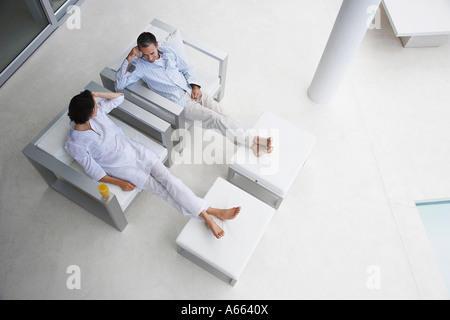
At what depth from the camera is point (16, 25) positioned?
3.80 metres

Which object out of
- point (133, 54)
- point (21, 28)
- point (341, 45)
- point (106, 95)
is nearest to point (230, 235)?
point (106, 95)

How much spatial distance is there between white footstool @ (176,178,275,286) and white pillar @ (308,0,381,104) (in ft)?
5.19

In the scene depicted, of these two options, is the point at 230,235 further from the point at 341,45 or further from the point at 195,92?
the point at 341,45

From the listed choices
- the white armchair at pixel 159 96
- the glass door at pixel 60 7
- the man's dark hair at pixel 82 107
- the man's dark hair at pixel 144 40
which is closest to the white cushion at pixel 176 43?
the white armchair at pixel 159 96

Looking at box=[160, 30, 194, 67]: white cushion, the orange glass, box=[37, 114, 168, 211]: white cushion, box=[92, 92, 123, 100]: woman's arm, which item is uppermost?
box=[160, 30, 194, 67]: white cushion

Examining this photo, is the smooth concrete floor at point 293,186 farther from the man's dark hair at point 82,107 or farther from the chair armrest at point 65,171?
the man's dark hair at point 82,107

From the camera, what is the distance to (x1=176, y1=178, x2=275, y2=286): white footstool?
2.62m

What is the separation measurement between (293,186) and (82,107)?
6.38 ft

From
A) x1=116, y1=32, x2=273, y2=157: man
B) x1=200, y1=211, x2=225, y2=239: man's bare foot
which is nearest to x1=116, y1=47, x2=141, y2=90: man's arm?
x1=116, y1=32, x2=273, y2=157: man

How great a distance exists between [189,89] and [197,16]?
5.26ft

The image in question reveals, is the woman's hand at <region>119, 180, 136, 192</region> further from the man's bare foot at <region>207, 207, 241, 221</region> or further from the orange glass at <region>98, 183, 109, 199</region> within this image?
the man's bare foot at <region>207, 207, 241, 221</region>

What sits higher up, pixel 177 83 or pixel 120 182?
pixel 177 83

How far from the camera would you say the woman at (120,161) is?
8.48ft
